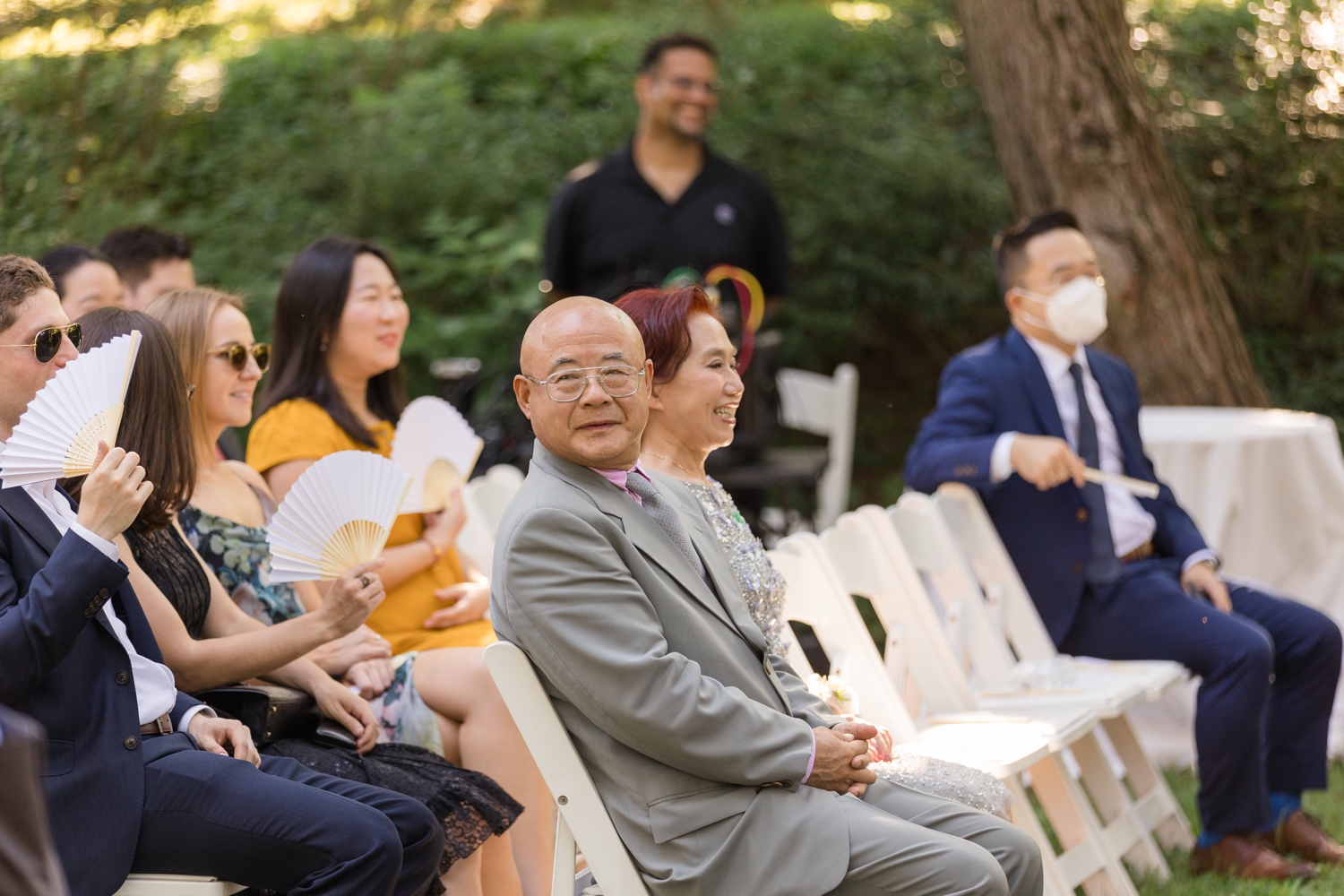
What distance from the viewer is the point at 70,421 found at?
214cm

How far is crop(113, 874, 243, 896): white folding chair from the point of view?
2195mm

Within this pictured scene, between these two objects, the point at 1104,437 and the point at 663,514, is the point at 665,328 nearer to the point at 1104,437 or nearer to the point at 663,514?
the point at 663,514

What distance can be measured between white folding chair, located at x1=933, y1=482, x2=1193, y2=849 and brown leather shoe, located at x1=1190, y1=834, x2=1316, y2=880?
0.22 meters

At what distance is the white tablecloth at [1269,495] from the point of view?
4.69 m

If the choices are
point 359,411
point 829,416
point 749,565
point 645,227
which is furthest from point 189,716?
point 829,416

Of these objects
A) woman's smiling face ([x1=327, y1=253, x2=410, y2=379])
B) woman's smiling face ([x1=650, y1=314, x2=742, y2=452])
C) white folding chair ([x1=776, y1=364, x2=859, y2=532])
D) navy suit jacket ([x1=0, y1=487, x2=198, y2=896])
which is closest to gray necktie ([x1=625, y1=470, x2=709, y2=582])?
woman's smiling face ([x1=650, y1=314, x2=742, y2=452])

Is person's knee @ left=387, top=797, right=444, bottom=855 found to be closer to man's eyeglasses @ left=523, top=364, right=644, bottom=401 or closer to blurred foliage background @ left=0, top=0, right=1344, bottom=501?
man's eyeglasses @ left=523, top=364, right=644, bottom=401

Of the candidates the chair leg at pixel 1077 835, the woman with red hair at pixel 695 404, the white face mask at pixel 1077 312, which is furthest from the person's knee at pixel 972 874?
the white face mask at pixel 1077 312

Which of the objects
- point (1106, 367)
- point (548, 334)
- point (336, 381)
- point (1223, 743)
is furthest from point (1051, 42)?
point (548, 334)

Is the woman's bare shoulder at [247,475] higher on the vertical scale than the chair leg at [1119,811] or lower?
higher

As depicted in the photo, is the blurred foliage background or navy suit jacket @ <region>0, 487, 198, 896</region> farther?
the blurred foliage background

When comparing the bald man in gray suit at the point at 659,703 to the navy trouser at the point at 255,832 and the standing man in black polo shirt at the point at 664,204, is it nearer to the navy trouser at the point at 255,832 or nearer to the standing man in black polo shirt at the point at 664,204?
the navy trouser at the point at 255,832

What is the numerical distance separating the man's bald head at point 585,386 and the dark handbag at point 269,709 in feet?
2.51

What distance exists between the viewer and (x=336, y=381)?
3447 mm
